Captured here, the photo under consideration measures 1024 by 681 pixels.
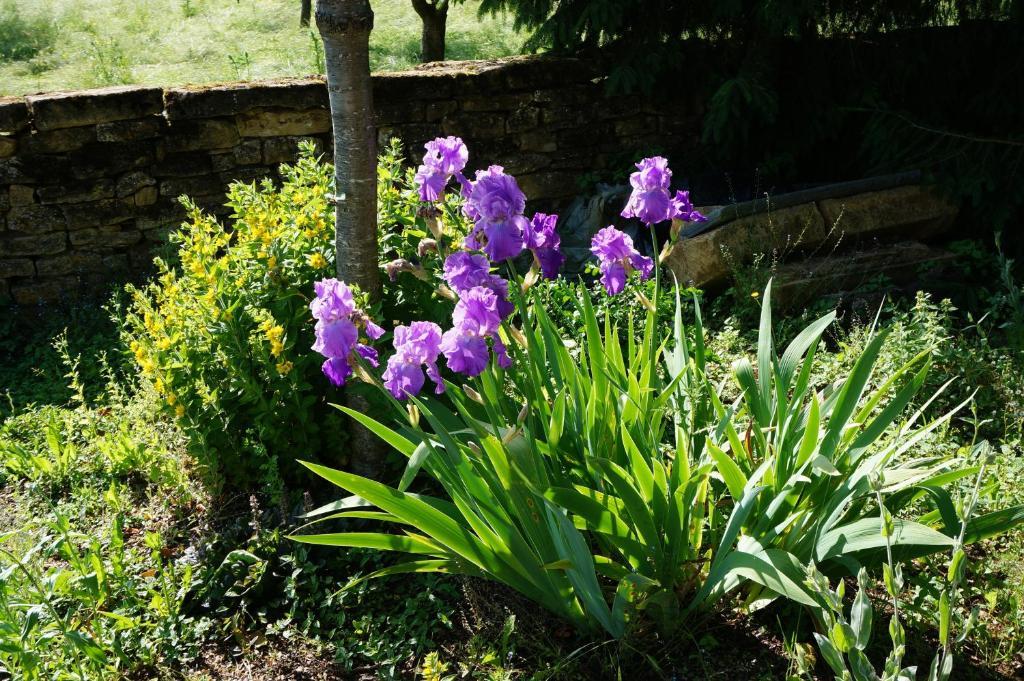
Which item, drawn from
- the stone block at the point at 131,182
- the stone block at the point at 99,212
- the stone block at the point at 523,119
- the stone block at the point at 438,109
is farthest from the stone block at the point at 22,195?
the stone block at the point at 523,119

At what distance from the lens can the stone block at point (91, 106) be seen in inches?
186

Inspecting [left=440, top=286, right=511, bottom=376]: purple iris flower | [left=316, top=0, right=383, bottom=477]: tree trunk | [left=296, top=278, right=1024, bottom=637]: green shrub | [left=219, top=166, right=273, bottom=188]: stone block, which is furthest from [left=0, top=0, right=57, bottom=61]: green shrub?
[left=440, top=286, right=511, bottom=376]: purple iris flower

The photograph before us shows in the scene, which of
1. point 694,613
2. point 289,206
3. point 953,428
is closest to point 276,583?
point 694,613

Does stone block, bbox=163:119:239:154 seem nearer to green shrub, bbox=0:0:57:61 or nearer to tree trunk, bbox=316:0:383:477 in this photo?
tree trunk, bbox=316:0:383:477

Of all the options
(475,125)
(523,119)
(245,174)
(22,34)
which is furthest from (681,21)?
(22,34)

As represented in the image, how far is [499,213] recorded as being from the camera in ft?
6.23

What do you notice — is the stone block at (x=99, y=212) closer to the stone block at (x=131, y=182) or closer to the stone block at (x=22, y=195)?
the stone block at (x=131, y=182)

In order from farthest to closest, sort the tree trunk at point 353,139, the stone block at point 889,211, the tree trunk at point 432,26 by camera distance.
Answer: the tree trunk at point 432,26
the stone block at point 889,211
the tree trunk at point 353,139

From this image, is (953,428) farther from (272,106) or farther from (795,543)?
(272,106)

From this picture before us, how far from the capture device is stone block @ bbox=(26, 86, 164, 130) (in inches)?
186

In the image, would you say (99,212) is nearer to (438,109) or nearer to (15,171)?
(15,171)

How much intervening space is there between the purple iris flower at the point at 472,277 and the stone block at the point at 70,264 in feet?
12.7

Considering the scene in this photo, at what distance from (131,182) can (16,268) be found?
81 centimetres

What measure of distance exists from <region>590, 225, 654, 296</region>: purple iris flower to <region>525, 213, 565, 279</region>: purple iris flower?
0.13m
